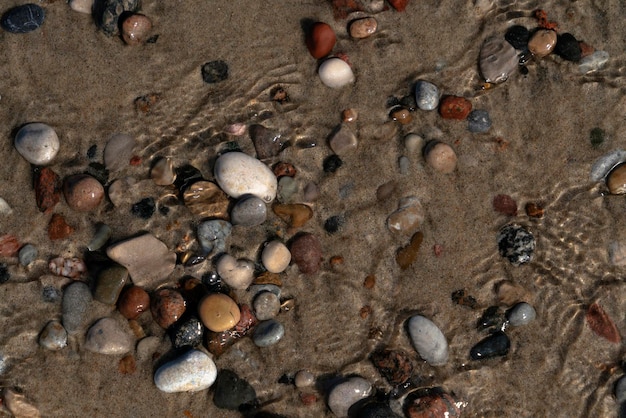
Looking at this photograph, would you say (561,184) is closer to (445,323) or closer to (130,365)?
(445,323)

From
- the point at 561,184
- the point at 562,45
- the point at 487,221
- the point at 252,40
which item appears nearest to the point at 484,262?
the point at 487,221

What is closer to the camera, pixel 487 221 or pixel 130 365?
pixel 130 365

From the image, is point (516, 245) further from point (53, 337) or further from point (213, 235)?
point (53, 337)

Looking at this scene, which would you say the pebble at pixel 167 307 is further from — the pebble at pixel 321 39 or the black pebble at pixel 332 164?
the pebble at pixel 321 39

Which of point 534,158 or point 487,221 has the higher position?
point 534,158

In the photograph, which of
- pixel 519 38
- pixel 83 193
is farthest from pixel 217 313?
pixel 519 38

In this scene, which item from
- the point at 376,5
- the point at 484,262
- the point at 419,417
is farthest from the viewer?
the point at 376,5

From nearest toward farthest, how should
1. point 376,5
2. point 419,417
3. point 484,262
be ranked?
point 419,417 < point 484,262 < point 376,5
